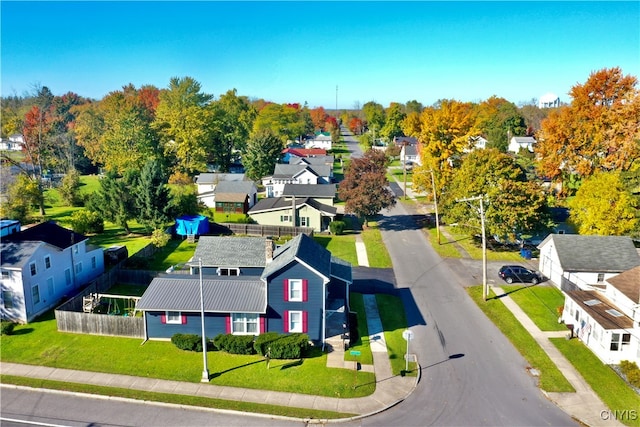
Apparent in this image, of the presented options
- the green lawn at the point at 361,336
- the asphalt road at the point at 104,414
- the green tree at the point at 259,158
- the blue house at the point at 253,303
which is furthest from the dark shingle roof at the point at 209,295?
the green tree at the point at 259,158

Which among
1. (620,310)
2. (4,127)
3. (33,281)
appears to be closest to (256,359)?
(33,281)

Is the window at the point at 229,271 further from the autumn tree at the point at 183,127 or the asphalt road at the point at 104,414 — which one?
the autumn tree at the point at 183,127

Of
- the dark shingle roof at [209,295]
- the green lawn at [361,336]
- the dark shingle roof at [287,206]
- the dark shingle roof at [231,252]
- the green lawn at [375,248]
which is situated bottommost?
the green lawn at [361,336]

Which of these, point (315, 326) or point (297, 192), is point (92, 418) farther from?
point (297, 192)

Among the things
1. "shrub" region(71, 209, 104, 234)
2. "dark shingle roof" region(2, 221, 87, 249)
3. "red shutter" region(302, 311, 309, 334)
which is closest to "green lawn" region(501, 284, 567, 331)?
"red shutter" region(302, 311, 309, 334)

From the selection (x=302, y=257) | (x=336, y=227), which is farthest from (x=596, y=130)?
(x=302, y=257)

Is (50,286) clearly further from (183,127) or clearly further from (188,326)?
(183,127)

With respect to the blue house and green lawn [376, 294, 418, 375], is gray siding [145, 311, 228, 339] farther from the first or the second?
green lawn [376, 294, 418, 375]
